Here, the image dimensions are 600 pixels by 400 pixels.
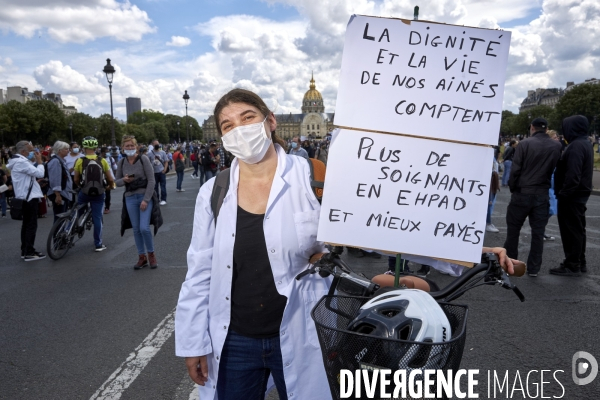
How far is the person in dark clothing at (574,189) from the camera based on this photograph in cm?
676

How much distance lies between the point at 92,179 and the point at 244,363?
7034mm

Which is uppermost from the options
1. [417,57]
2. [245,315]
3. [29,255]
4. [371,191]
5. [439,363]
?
[417,57]

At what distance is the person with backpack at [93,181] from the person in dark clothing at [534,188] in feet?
21.0

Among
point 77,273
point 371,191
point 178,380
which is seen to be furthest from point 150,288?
point 371,191

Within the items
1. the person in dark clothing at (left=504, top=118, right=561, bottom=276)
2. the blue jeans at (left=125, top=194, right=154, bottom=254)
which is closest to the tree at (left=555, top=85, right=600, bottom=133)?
the person in dark clothing at (left=504, top=118, right=561, bottom=276)

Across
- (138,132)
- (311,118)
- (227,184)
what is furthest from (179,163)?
(311,118)

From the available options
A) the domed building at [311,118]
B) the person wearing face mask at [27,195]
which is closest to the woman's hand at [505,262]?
the person wearing face mask at [27,195]

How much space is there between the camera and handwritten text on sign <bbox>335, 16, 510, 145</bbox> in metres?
1.95

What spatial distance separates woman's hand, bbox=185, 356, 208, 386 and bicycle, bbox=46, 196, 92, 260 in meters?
6.69

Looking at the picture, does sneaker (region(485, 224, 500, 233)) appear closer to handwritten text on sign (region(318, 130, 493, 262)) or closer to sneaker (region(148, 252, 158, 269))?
sneaker (region(148, 252, 158, 269))

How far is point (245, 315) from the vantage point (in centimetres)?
223

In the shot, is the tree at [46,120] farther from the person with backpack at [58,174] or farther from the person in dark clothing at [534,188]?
the person in dark clothing at [534,188]

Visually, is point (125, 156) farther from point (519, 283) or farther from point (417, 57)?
point (417, 57)

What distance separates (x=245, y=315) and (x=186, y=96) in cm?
3477
